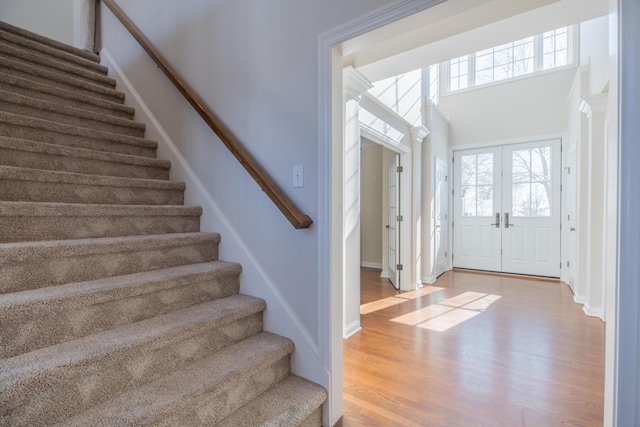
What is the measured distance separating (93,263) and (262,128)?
1119 millimetres

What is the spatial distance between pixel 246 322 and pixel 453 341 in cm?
194

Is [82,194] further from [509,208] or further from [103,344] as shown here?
[509,208]

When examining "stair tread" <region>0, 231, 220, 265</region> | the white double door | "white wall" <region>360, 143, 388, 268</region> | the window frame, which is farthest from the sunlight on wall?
"stair tread" <region>0, 231, 220, 265</region>

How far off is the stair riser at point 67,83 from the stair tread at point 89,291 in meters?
1.88

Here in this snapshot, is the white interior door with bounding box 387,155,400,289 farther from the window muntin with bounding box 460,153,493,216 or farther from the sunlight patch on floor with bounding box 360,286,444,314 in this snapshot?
the window muntin with bounding box 460,153,493,216

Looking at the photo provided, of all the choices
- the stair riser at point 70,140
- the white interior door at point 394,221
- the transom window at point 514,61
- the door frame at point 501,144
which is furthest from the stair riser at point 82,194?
the transom window at point 514,61

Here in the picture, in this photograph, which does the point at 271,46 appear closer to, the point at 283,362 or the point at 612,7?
the point at 612,7

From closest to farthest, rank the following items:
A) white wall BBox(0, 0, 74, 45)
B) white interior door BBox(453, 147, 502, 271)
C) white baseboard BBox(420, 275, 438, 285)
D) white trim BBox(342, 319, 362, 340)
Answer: white trim BBox(342, 319, 362, 340) → white wall BBox(0, 0, 74, 45) → white baseboard BBox(420, 275, 438, 285) → white interior door BBox(453, 147, 502, 271)

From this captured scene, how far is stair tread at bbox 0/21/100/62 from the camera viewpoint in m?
2.53

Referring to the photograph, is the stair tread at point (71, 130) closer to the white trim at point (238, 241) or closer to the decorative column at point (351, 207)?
the white trim at point (238, 241)

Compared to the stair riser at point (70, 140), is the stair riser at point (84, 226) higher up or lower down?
lower down

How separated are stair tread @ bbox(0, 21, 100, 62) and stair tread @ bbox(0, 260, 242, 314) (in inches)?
101

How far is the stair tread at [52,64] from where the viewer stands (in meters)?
2.32

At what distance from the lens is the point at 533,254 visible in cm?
537
